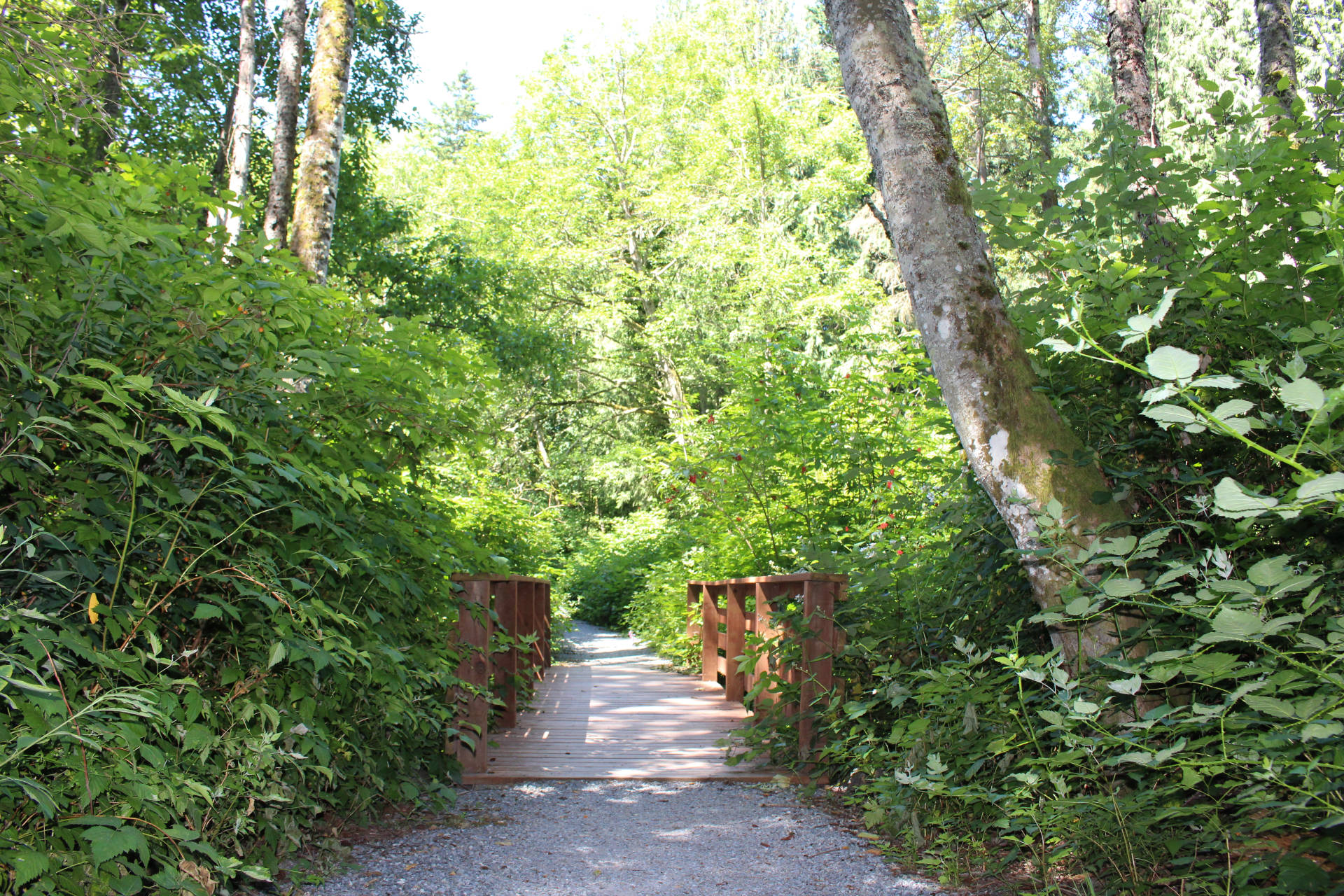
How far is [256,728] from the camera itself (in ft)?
8.68

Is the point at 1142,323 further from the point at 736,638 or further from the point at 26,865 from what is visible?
the point at 736,638

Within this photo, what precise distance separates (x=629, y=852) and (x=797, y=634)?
1.63m

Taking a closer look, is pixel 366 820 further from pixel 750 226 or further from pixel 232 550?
pixel 750 226

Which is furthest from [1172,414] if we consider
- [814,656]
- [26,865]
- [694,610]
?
[694,610]

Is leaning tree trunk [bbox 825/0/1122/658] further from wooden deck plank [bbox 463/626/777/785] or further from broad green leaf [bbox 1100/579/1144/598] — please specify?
wooden deck plank [bbox 463/626/777/785]

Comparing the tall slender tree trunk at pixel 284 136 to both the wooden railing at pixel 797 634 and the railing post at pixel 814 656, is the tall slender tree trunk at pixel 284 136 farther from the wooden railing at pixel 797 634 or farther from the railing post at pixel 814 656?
the railing post at pixel 814 656

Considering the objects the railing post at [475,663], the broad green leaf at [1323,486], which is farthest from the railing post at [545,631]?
the broad green leaf at [1323,486]

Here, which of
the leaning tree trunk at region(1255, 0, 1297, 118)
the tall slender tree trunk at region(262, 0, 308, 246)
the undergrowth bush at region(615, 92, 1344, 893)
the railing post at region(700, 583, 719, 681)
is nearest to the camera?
the undergrowth bush at region(615, 92, 1344, 893)

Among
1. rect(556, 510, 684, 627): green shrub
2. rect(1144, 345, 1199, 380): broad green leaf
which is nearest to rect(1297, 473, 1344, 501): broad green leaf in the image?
rect(1144, 345, 1199, 380): broad green leaf

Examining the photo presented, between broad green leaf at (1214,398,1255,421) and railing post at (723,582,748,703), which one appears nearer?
broad green leaf at (1214,398,1255,421)

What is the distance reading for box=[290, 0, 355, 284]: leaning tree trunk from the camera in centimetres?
622

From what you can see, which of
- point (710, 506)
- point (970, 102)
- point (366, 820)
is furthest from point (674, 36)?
point (366, 820)

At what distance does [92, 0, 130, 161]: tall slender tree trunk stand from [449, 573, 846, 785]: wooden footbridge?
8.86 ft

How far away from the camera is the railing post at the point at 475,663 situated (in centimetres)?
454
